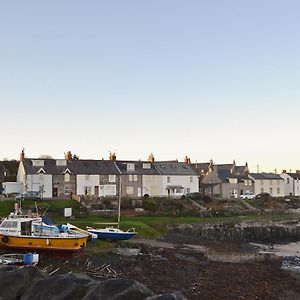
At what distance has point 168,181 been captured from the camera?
79.1 m

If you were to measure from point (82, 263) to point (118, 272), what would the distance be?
2.70 meters

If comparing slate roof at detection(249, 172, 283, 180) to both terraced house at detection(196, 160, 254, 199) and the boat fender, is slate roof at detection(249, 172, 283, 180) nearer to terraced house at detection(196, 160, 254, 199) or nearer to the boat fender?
terraced house at detection(196, 160, 254, 199)

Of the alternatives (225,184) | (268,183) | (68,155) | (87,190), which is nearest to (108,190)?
(87,190)

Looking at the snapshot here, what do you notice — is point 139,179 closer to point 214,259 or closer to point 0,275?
point 214,259

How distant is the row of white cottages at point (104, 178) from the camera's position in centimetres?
6981

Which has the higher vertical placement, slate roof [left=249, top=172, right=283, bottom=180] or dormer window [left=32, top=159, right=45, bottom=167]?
dormer window [left=32, top=159, right=45, bottom=167]

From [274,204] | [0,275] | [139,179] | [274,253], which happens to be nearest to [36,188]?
[139,179]

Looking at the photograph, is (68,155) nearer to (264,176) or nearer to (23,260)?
(264,176)

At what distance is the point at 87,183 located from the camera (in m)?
72.1

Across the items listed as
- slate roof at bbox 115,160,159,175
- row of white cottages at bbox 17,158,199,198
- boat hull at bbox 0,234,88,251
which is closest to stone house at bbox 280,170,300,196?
row of white cottages at bbox 17,158,199,198

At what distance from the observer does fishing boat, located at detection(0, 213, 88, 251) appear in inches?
1087

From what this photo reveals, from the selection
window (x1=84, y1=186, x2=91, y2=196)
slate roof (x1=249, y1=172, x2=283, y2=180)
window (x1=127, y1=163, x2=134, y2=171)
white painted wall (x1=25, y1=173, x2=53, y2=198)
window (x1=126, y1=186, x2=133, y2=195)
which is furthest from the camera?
slate roof (x1=249, y1=172, x2=283, y2=180)

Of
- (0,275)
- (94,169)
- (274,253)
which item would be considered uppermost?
(94,169)

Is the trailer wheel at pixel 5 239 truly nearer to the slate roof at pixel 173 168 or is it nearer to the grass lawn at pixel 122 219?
the grass lawn at pixel 122 219
